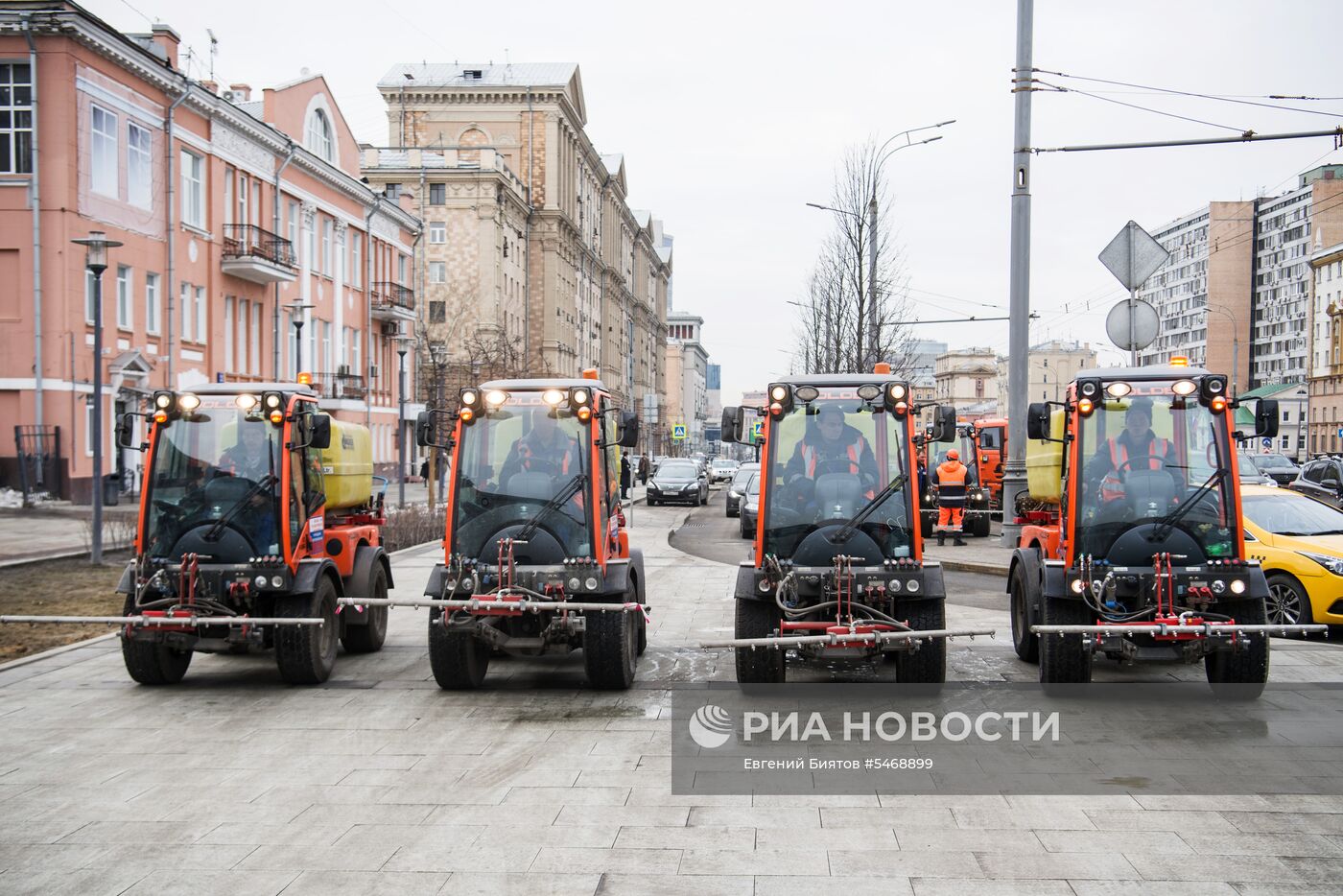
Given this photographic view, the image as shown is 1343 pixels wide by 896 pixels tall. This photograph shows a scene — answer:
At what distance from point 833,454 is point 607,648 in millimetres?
2410

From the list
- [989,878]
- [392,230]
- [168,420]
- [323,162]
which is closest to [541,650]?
[168,420]

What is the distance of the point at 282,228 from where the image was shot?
1746 inches

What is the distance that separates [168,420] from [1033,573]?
7.70m

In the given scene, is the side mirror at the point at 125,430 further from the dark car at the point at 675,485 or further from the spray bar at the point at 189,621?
the dark car at the point at 675,485

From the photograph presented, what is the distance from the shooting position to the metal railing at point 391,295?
179ft

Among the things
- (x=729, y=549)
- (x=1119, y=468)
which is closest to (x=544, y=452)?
(x=1119, y=468)

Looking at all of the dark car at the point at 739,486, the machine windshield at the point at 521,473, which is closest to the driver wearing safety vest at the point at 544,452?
the machine windshield at the point at 521,473

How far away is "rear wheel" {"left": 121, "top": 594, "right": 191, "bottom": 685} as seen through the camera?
1042 centimetres

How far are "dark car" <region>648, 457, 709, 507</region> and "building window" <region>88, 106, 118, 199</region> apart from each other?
1866cm

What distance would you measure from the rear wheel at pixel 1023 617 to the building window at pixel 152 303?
29278 millimetres

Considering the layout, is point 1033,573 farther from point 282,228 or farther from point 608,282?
point 608,282

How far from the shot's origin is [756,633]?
382 inches

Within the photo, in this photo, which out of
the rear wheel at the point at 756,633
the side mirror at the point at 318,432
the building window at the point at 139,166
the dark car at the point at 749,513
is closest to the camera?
the rear wheel at the point at 756,633

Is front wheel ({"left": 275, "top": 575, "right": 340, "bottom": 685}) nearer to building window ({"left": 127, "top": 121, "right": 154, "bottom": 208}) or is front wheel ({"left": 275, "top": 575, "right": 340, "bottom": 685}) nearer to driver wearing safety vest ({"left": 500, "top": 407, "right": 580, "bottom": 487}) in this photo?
driver wearing safety vest ({"left": 500, "top": 407, "right": 580, "bottom": 487})
